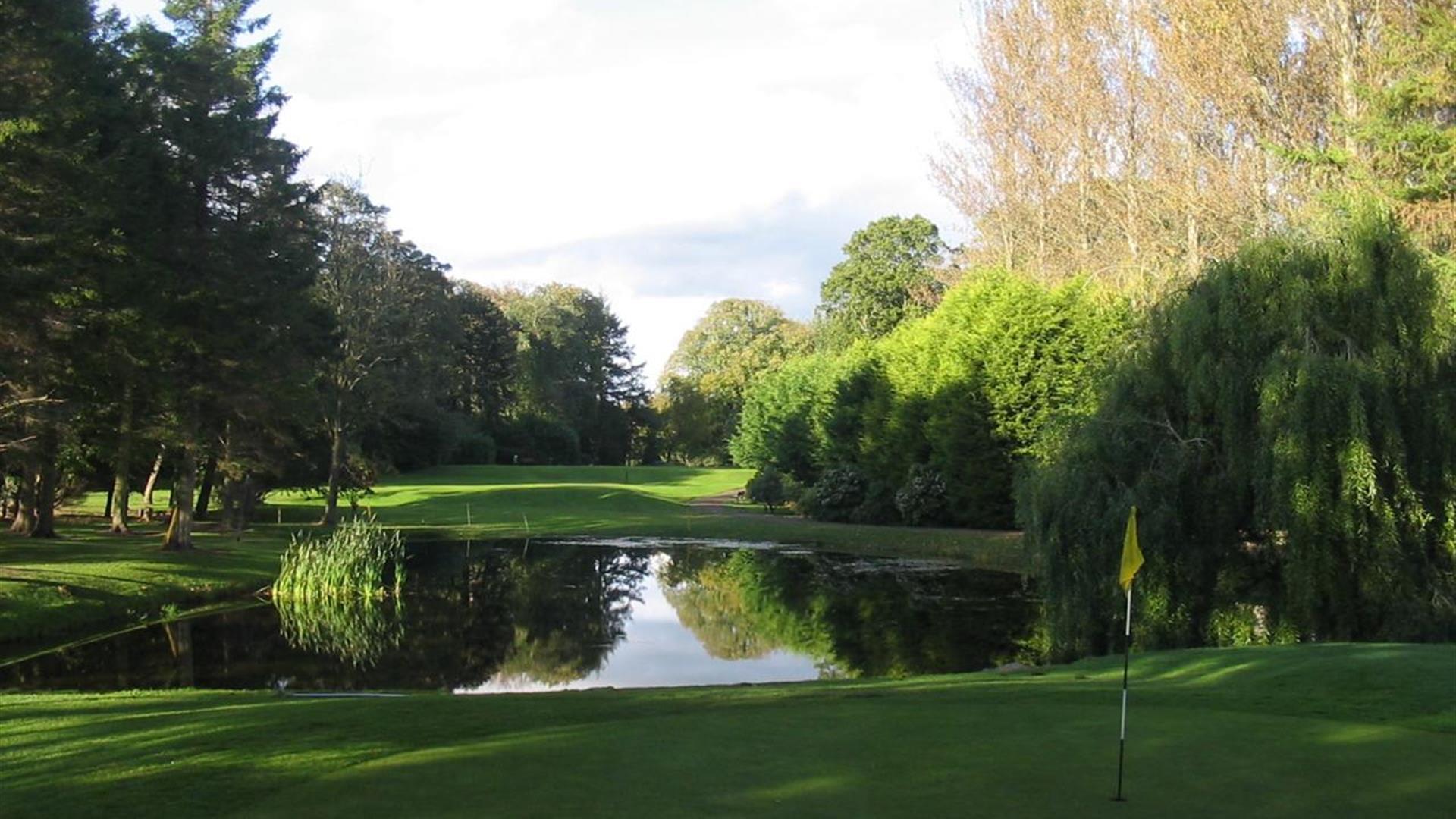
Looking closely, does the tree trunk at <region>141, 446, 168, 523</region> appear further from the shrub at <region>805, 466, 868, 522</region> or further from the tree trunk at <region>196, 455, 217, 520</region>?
the shrub at <region>805, 466, 868, 522</region>

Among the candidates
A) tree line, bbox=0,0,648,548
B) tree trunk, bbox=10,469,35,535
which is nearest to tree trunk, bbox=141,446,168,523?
tree line, bbox=0,0,648,548

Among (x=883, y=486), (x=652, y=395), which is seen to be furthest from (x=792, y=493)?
(x=652, y=395)

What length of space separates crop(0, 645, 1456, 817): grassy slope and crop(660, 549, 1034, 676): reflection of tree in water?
8.57m

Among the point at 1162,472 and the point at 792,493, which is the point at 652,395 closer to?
the point at 792,493

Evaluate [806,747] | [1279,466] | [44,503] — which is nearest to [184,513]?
[44,503]

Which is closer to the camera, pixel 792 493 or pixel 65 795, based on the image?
pixel 65 795

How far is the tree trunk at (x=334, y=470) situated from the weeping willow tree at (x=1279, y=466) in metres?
32.6

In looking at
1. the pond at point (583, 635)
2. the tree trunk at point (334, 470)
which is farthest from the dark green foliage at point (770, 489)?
the pond at point (583, 635)

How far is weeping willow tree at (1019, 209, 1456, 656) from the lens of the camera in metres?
16.5

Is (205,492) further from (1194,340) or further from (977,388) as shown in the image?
(1194,340)

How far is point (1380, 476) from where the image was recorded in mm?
16703

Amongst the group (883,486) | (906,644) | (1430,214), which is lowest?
(906,644)

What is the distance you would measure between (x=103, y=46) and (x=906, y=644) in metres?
23.5

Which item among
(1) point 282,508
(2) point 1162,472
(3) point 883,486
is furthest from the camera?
(1) point 282,508
